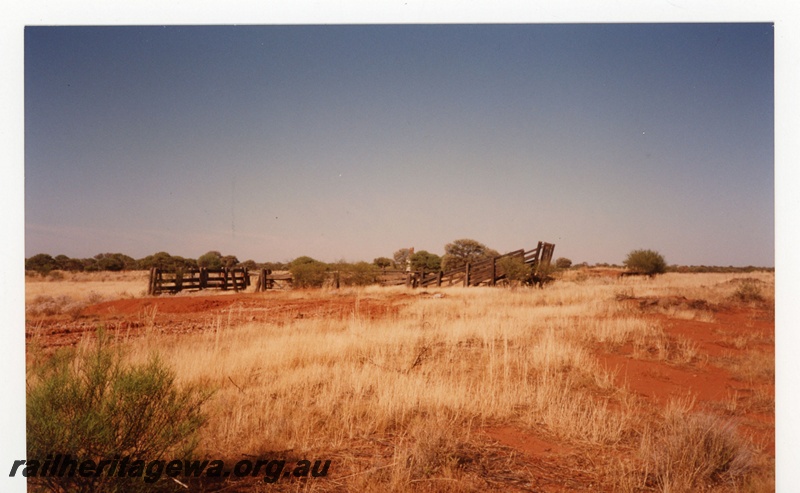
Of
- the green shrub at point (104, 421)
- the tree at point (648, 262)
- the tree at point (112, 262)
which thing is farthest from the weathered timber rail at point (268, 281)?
the tree at point (648, 262)

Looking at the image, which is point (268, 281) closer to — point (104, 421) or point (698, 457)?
point (104, 421)

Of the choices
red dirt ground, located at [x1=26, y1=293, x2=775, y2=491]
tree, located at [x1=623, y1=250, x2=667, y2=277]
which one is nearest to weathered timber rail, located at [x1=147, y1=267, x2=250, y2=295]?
red dirt ground, located at [x1=26, y1=293, x2=775, y2=491]

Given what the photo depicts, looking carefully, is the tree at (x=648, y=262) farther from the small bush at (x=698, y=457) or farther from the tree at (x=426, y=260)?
the small bush at (x=698, y=457)

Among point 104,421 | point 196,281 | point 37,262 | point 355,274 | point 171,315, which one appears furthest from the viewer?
point 355,274

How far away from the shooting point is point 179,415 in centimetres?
357

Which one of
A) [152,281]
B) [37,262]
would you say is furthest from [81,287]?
[37,262]

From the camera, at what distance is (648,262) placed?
25344 mm

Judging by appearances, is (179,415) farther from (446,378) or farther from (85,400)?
(446,378)

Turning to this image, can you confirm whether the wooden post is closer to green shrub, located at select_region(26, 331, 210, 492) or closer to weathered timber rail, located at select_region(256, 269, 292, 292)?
weathered timber rail, located at select_region(256, 269, 292, 292)

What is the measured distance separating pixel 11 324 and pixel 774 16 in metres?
8.84

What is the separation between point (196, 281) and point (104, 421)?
1740 centimetres

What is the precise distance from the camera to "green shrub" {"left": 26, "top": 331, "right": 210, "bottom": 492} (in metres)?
3.23

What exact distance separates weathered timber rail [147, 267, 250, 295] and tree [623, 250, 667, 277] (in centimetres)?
2200
